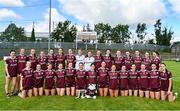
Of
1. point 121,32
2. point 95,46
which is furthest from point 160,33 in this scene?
point 95,46

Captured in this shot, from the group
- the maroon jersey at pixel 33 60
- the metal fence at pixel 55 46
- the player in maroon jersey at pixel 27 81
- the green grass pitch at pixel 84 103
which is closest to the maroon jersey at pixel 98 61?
the green grass pitch at pixel 84 103

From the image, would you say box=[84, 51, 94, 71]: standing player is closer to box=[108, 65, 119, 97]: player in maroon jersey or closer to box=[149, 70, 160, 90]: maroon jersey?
box=[108, 65, 119, 97]: player in maroon jersey

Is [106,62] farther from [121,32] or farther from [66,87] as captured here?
[121,32]

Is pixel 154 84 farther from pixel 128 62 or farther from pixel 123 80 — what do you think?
pixel 128 62

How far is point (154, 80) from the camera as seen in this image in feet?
50.4

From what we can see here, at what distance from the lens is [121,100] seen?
48.5ft

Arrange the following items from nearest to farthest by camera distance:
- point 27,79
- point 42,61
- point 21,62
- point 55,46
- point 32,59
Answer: point 27,79 → point 21,62 → point 32,59 → point 42,61 → point 55,46

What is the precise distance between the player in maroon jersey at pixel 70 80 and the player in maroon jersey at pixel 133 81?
2350mm

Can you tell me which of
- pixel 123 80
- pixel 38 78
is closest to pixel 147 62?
pixel 123 80

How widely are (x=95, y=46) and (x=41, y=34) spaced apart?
2263 cm

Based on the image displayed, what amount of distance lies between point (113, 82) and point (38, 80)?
3107 mm

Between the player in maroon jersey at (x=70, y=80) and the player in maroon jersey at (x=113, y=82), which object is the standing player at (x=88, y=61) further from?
the player in maroon jersey at (x=113, y=82)

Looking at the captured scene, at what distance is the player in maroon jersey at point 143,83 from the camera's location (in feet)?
51.1

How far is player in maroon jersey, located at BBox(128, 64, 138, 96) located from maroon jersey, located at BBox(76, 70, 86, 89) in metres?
1.92
